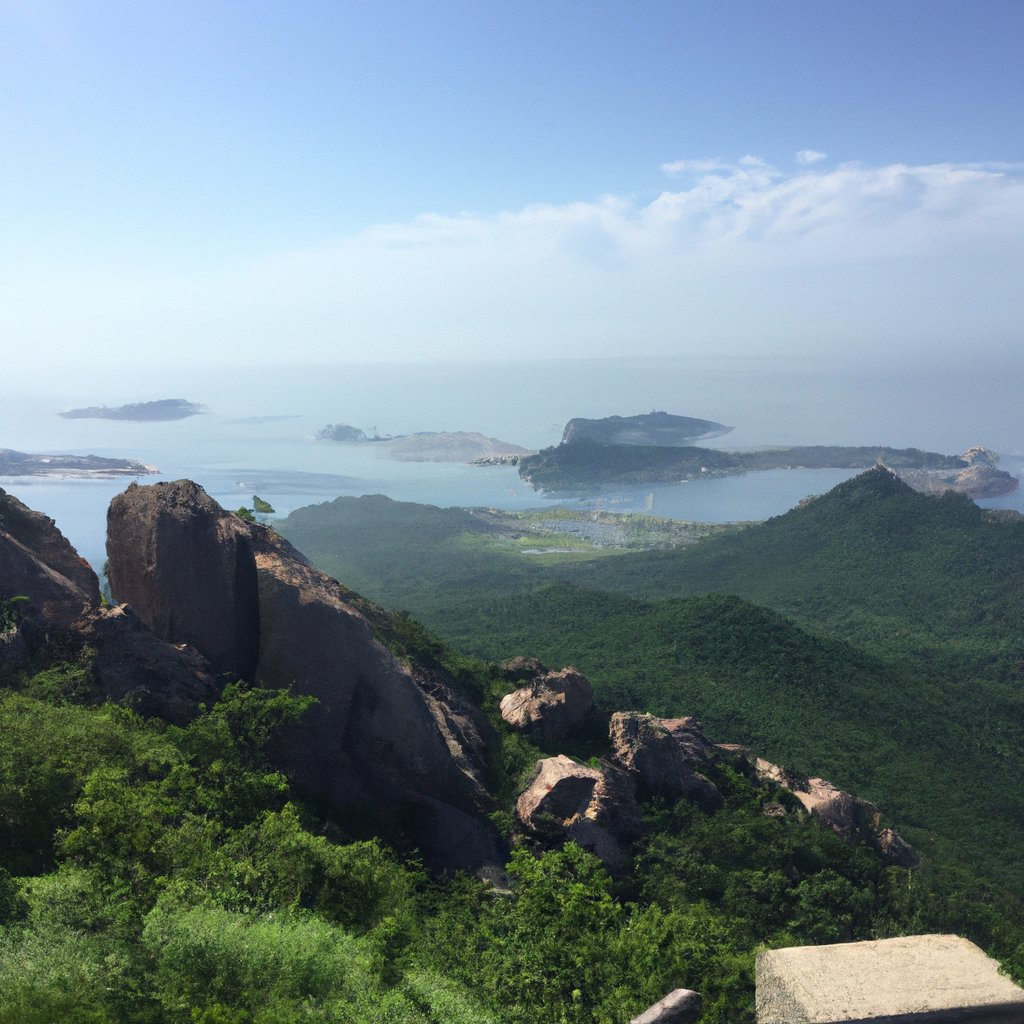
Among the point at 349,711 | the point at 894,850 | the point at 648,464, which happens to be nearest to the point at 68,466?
the point at 648,464

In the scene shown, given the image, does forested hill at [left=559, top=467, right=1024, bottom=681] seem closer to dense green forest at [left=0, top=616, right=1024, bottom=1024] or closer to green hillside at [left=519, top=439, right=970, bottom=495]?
dense green forest at [left=0, top=616, right=1024, bottom=1024]

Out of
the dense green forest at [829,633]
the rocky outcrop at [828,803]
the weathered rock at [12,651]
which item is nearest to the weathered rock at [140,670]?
the weathered rock at [12,651]

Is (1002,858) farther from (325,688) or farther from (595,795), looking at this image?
(325,688)

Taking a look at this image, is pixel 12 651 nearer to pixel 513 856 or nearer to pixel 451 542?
pixel 513 856

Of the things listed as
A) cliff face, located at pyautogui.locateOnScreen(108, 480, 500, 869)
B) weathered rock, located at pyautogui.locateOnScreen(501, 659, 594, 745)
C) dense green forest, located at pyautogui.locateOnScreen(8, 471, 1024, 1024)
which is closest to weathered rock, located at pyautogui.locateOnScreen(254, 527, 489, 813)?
cliff face, located at pyautogui.locateOnScreen(108, 480, 500, 869)

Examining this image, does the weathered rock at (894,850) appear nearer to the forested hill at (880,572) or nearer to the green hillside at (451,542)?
the forested hill at (880,572)

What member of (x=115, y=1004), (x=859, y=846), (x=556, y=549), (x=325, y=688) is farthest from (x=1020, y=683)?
(x=556, y=549)
